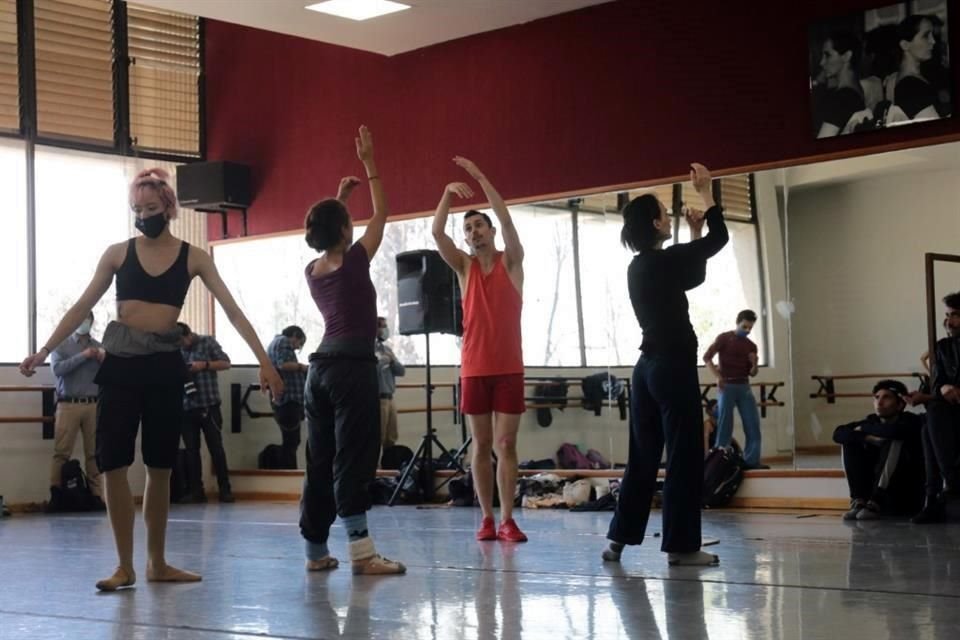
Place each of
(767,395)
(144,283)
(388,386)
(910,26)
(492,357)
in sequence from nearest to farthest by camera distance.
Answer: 1. (144,283)
2. (492,357)
3. (910,26)
4. (767,395)
5. (388,386)

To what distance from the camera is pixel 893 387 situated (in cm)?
701

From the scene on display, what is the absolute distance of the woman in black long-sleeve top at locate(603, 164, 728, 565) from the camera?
4.52 metres

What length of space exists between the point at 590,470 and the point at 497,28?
3092 mm

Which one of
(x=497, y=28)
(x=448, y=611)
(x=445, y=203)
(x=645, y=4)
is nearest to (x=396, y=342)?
(x=497, y=28)

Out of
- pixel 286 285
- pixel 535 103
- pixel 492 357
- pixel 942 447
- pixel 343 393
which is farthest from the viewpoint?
pixel 286 285

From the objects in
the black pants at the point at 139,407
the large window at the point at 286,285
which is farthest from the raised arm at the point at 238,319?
the large window at the point at 286,285

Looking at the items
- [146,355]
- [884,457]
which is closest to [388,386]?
[884,457]

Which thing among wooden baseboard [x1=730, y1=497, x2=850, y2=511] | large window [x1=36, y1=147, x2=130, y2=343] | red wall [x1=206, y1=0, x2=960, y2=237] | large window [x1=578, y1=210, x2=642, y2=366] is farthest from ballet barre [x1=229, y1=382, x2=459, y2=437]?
wooden baseboard [x1=730, y1=497, x2=850, y2=511]

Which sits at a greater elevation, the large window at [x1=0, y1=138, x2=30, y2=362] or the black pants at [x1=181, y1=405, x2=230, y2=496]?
the large window at [x1=0, y1=138, x2=30, y2=362]

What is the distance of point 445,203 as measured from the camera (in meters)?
5.82

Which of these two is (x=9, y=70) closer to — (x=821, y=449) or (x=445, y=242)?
(x=445, y=242)

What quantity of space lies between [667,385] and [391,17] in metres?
4.78

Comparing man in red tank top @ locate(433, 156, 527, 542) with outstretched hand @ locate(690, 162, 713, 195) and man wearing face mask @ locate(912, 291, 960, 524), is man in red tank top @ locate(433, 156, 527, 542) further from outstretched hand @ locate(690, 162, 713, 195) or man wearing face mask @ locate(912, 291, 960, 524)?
man wearing face mask @ locate(912, 291, 960, 524)

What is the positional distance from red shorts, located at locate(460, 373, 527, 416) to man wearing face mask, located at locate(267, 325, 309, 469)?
4.32 m
